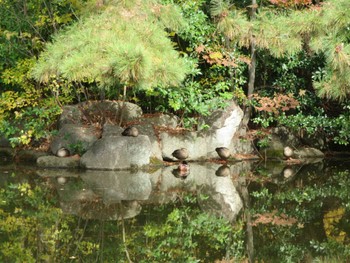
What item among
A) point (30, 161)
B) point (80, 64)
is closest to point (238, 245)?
point (80, 64)

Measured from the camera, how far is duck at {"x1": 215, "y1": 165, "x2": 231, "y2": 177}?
9.11 m

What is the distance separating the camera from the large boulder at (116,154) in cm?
940

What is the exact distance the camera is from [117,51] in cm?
832

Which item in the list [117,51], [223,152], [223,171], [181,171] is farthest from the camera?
[223,152]

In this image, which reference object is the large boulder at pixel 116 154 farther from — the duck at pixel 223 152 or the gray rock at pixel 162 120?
the duck at pixel 223 152

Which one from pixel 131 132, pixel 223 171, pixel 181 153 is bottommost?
pixel 181 153

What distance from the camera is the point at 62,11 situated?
11.2 meters

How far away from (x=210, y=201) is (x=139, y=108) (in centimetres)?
431

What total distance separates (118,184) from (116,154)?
146 centimetres

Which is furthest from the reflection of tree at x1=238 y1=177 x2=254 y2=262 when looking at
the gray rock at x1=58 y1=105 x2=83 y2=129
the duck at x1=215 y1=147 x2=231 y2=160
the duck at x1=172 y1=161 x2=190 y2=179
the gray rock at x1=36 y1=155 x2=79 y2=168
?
the gray rock at x1=58 y1=105 x2=83 y2=129

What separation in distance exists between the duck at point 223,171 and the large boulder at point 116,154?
3.81 ft

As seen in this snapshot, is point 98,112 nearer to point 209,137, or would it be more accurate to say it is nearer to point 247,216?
point 209,137

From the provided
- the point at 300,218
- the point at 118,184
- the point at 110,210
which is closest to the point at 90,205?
the point at 110,210

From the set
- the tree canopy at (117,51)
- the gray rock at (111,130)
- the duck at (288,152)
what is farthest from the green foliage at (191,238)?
the duck at (288,152)
